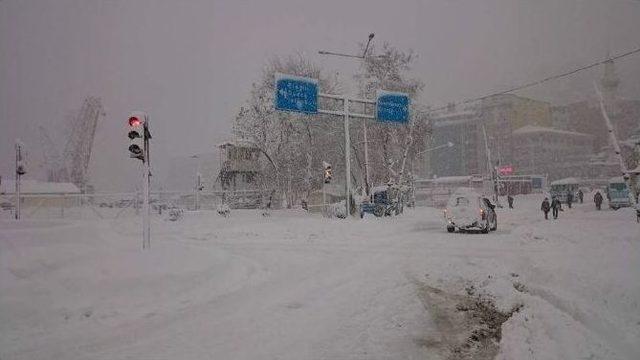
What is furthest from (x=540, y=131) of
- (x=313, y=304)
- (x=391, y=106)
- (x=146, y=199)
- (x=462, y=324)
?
(x=313, y=304)

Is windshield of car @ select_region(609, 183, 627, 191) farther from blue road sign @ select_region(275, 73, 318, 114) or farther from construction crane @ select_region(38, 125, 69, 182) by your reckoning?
construction crane @ select_region(38, 125, 69, 182)

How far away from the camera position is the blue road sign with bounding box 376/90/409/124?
26516mm

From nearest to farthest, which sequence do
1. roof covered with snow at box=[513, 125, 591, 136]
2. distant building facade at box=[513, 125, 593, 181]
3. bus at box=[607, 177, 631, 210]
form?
1. bus at box=[607, 177, 631, 210]
2. distant building facade at box=[513, 125, 593, 181]
3. roof covered with snow at box=[513, 125, 591, 136]

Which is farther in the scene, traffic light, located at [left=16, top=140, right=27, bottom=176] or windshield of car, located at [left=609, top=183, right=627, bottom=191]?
windshield of car, located at [left=609, top=183, right=627, bottom=191]

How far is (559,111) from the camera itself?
9244 cm

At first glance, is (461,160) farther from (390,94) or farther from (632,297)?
(632,297)

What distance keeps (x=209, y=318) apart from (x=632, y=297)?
6.63 meters

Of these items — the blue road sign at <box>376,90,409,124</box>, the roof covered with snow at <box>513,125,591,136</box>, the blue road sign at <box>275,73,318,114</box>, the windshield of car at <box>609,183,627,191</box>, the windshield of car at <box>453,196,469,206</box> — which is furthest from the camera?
the roof covered with snow at <box>513,125,591,136</box>

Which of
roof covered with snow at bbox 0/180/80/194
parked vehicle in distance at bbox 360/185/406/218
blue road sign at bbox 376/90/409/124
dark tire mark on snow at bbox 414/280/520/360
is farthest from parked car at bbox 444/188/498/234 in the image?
roof covered with snow at bbox 0/180/80/194

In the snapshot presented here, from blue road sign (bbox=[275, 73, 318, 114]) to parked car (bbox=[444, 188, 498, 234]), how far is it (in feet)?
30.8

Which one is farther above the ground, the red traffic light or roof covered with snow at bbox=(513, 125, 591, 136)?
roof covered with snow at bbox=(513, 125, 591, 136)

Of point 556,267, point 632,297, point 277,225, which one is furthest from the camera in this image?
point 277,225

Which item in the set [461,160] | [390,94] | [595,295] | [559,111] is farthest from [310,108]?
[559,111]

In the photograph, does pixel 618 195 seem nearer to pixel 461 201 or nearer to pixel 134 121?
pixel 461 201
